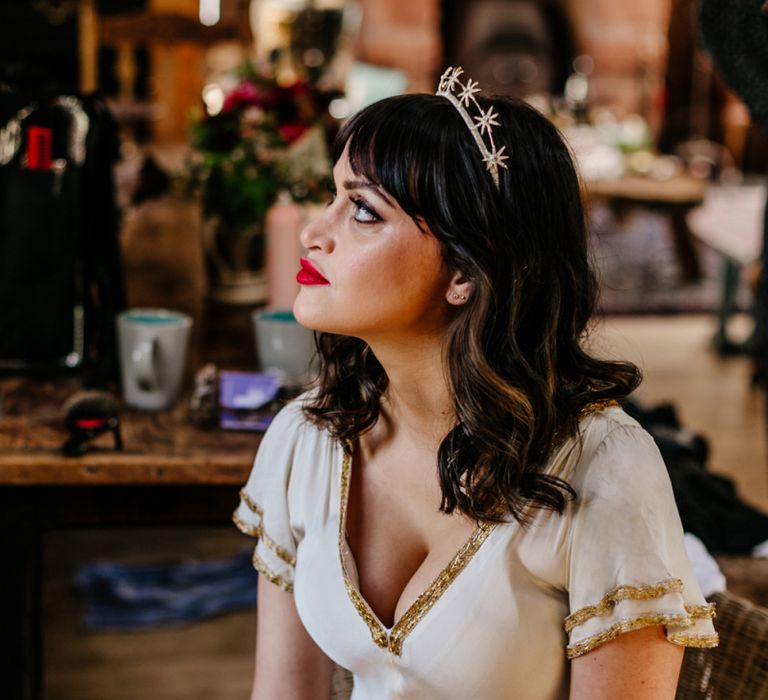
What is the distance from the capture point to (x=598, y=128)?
7027mm

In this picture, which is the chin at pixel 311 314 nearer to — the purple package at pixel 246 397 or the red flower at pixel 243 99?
the purple package at pixel 246 397

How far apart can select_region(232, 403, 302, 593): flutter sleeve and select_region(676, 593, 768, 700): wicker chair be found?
0.47 m

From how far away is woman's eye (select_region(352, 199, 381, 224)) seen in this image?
109 centimetres

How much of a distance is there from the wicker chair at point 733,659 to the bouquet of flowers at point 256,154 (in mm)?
1368

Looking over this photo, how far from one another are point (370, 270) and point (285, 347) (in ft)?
2.30

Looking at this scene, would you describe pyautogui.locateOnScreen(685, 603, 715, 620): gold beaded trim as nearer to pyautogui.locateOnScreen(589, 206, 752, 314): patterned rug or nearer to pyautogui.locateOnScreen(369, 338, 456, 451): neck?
pyautogui.locateOnScreen(369, 338, 456, 451): neck

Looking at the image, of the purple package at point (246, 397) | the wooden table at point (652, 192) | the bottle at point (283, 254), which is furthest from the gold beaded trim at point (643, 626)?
the wooden table at point (652, 192)

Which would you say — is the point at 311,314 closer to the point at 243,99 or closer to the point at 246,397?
the point at 246,397

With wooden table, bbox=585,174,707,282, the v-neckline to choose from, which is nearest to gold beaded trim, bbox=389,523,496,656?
the v-neckline

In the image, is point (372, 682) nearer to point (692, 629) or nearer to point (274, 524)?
point (274, 524)

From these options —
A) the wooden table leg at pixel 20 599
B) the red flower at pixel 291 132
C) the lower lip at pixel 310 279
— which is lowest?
the wooden table leg at pixel 20 599

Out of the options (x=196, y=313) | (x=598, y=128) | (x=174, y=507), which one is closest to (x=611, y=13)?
(x=598, y=128)

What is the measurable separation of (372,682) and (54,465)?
0.59 metres

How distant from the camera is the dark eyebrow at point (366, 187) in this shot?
107cm
